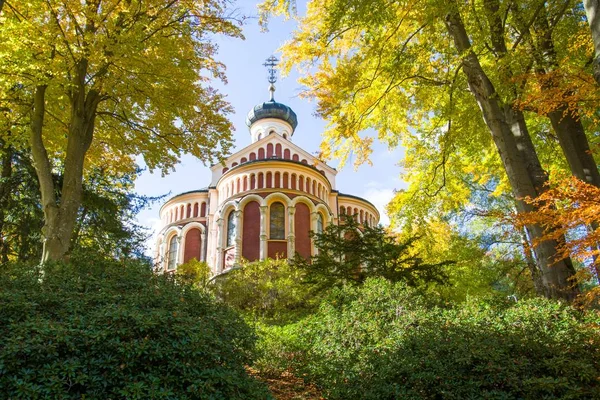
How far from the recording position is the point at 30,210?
1445 cm

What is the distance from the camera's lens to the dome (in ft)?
123

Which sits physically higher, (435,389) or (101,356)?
(101,356)

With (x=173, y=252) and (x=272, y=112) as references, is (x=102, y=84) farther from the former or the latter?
(x=272, y=112)

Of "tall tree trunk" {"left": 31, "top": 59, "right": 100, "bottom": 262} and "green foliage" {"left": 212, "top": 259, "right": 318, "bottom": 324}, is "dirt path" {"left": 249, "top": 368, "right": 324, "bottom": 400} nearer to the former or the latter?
"tall tree trunk" {"left": 31, "top": 59, "right": 100, "bottom": 262}

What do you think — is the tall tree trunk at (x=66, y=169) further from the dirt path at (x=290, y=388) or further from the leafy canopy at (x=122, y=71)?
the dirt path at (x=290, y=388)

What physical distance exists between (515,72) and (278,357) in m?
7.07

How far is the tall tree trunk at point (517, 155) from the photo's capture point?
780 centimetres

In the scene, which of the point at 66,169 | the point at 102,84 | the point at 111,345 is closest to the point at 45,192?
the point at 66,169

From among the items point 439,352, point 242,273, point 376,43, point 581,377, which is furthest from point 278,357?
point 242,273

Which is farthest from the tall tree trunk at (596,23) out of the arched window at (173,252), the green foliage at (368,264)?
the arched window at (173,252)

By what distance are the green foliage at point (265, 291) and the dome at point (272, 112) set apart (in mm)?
21537

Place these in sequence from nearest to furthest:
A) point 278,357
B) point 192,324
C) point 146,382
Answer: point 146,382, point 192,324, point 278,357

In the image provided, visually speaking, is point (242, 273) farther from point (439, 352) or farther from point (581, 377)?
point (581, 377)

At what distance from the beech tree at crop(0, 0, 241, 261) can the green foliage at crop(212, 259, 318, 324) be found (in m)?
5.85
